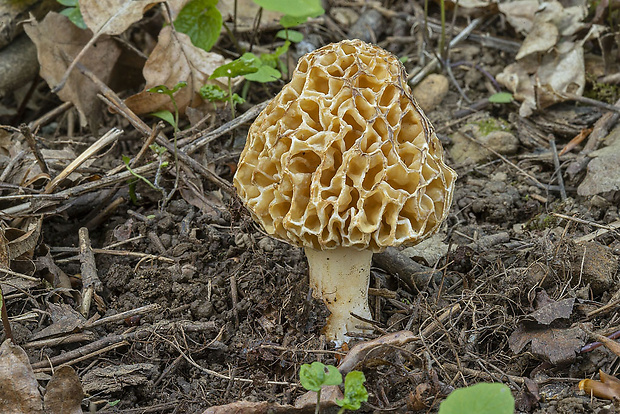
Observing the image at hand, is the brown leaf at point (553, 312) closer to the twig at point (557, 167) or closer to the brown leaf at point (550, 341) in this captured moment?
the brown leaf at point (550, 341)

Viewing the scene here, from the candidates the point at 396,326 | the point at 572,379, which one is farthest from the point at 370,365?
the point at 572,379

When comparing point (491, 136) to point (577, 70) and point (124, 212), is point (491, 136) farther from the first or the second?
point (124, 212)

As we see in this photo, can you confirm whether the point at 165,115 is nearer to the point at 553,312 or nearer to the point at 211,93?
the point at 211,93

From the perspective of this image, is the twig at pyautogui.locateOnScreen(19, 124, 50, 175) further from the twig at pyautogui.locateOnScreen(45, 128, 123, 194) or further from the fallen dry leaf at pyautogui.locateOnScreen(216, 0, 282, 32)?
the fallen dry leaf at pyautogui.locateOnScreen(216, 0, 282, 32)

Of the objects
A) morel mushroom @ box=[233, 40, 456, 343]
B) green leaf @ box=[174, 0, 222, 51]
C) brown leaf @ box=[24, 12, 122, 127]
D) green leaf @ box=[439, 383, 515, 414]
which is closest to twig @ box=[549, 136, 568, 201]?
morel mushroom @ box=[233, 40, 456, 343]

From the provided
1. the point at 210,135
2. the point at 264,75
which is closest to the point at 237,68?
the point at 264,75
